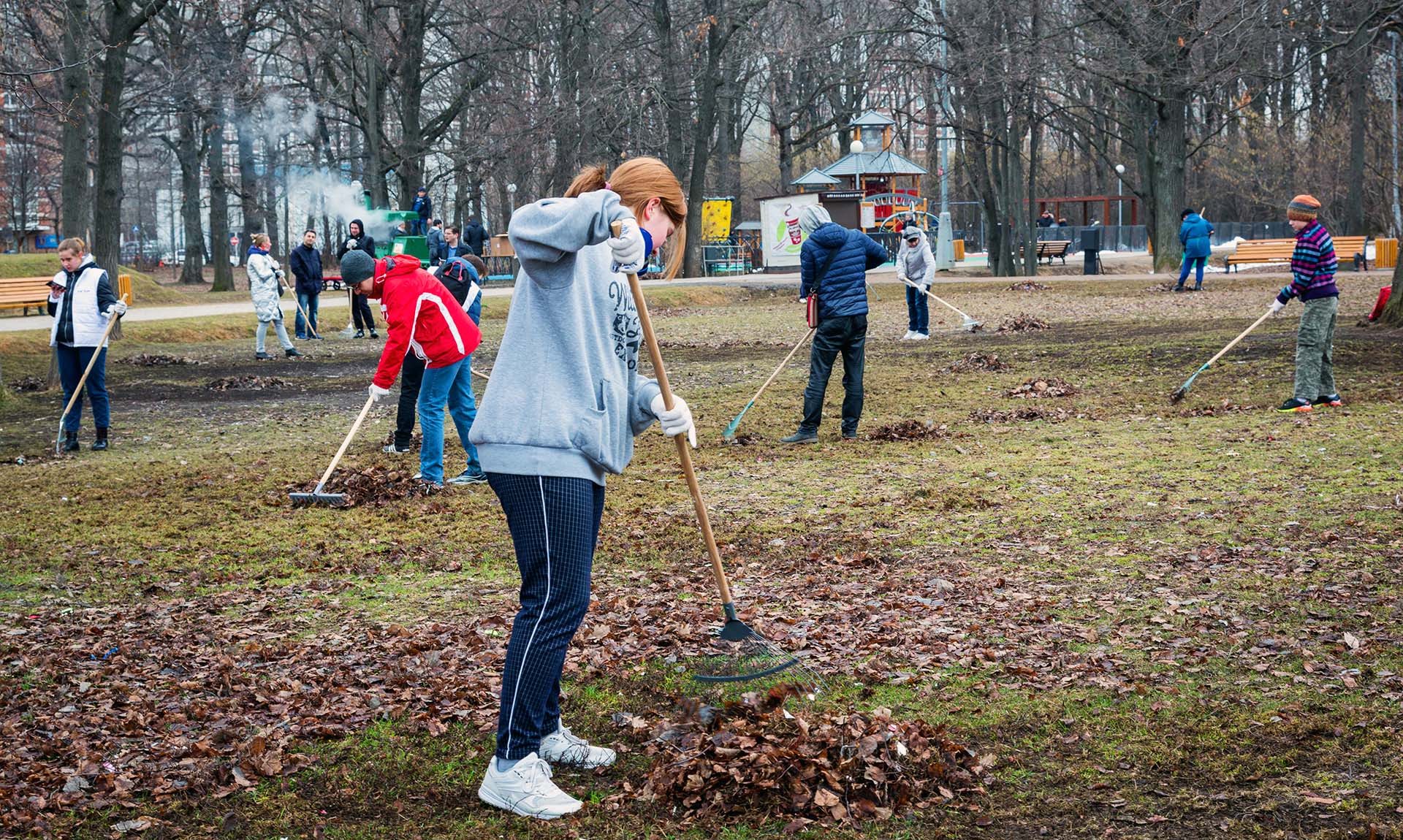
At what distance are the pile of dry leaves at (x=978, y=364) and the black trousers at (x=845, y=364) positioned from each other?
507 centimetres

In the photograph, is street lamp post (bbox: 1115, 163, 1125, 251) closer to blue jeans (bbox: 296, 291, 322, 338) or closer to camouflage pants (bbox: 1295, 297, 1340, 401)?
blue jeans (bbox: 296, 291, 322, 338)

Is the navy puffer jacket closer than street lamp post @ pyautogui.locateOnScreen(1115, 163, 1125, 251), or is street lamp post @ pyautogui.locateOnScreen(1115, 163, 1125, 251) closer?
the navy puffer jacket

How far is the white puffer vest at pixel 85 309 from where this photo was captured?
467 inches

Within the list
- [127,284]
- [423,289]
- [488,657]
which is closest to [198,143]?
[127,284]

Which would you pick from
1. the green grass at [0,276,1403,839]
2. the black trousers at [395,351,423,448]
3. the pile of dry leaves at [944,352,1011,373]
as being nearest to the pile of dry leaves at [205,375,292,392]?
the green grass at [0,276,1403,839]

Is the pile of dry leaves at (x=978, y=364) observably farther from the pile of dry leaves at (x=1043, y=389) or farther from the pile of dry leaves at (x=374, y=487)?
the pile of dry leaves at (x=374, y=487)

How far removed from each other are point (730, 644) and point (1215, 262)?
130 feet

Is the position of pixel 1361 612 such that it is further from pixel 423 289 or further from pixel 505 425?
pixel 423 289

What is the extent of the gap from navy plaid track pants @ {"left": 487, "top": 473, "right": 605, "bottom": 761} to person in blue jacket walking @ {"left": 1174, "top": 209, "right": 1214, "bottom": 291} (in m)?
26.9

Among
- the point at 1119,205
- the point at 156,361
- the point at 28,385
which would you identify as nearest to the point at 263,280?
the point at 156,361

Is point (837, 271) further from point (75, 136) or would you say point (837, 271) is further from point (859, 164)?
point (859, 164)

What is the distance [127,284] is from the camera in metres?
30.1

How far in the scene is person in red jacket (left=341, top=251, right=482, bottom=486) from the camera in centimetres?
916

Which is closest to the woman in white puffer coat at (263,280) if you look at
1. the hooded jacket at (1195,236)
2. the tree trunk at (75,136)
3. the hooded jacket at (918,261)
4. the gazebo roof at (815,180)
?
the tree trunk at (75,136)
